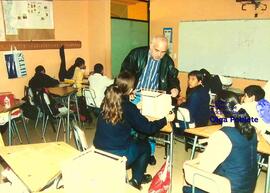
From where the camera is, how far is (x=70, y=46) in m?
6.68

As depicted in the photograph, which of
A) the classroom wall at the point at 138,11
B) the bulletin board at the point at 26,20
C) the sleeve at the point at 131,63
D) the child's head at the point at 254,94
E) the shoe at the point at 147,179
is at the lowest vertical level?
the shoe at the point at 147,179

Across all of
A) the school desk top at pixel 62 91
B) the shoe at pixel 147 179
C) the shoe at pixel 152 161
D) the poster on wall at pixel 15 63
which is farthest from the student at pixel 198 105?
the poster on wall at pixel 15 63

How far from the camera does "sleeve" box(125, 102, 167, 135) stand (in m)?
2.68

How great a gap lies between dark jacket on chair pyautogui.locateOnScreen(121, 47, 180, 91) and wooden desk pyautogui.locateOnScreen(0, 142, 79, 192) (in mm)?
1519

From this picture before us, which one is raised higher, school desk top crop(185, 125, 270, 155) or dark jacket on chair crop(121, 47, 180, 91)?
dark jacket on chair crop(121, 47, 180, 91)

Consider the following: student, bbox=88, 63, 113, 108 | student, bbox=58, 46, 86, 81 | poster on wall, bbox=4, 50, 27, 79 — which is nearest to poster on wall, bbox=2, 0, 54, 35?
poster on wall, bbox=4, 50, 27, 79

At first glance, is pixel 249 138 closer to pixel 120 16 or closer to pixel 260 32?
pixel 260 32

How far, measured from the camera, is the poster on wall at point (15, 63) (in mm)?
5648

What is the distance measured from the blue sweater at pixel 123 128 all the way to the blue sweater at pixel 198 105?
1037 millimetres

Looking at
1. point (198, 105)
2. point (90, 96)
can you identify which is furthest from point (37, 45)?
point (198, 105)

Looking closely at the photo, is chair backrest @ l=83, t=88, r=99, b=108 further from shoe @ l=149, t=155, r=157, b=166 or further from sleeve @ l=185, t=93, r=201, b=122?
sleeve @ l=185, t=93, r=201, b=122

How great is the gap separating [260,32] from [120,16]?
327 centimetres

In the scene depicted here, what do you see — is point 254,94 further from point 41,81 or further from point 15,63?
point 15,63

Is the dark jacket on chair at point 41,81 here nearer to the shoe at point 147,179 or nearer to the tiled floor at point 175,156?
the tiled floor at point 175,156
